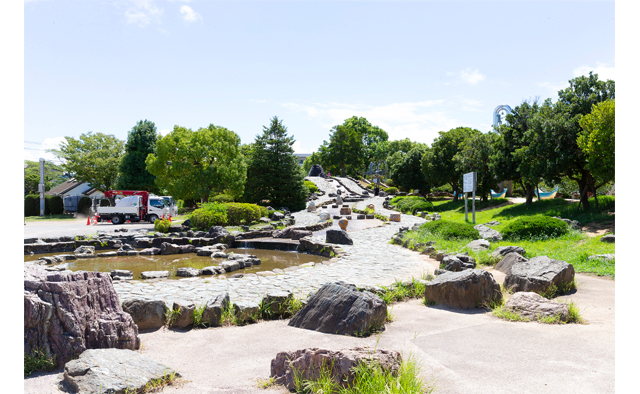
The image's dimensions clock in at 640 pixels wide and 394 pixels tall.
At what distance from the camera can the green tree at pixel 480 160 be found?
1145 inches

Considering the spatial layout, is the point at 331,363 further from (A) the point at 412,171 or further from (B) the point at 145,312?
(A) the point at 412,171

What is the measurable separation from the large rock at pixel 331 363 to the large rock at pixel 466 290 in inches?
122

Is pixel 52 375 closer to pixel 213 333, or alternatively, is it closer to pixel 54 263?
pixel 213 333

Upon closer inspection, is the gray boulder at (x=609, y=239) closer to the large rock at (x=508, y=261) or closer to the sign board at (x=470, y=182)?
the large rock at (x=508, y=261)

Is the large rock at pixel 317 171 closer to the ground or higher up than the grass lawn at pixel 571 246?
higher up

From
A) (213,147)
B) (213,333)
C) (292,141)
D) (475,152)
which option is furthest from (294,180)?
(213,333)

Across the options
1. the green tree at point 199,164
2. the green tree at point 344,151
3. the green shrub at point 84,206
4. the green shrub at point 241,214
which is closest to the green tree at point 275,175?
the green tree at point 199,164

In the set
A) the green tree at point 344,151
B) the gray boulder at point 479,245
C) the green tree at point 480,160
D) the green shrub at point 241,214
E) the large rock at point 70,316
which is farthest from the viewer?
the green tree at point 344,151

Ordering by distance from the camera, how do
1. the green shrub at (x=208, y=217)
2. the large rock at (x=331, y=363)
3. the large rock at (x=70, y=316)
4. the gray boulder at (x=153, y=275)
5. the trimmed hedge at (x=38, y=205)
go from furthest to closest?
the trimmed hedge at (x=38, y=205)
the green shrub at (x=208, y=217)
the gray boulder at (x=153, y=275)
the large rock at (x=70, y=316)
the large rock at (x=331, y=363)

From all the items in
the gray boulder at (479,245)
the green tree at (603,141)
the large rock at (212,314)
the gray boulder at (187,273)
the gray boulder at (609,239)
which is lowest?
the gray boulder at (187,273)

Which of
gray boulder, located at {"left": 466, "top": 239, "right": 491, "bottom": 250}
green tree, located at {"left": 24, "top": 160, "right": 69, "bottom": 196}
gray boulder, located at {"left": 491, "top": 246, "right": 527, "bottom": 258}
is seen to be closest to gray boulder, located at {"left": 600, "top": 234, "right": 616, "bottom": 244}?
gray boulder, located at {"left": 466, "top": 239, "right": 491, "bottom": 250}

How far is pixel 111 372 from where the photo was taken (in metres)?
3.36

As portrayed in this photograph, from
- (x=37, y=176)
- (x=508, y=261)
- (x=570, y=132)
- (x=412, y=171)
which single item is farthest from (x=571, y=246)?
(x=37, y=176)

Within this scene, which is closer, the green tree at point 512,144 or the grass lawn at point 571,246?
the grass lawn at point 571,246
